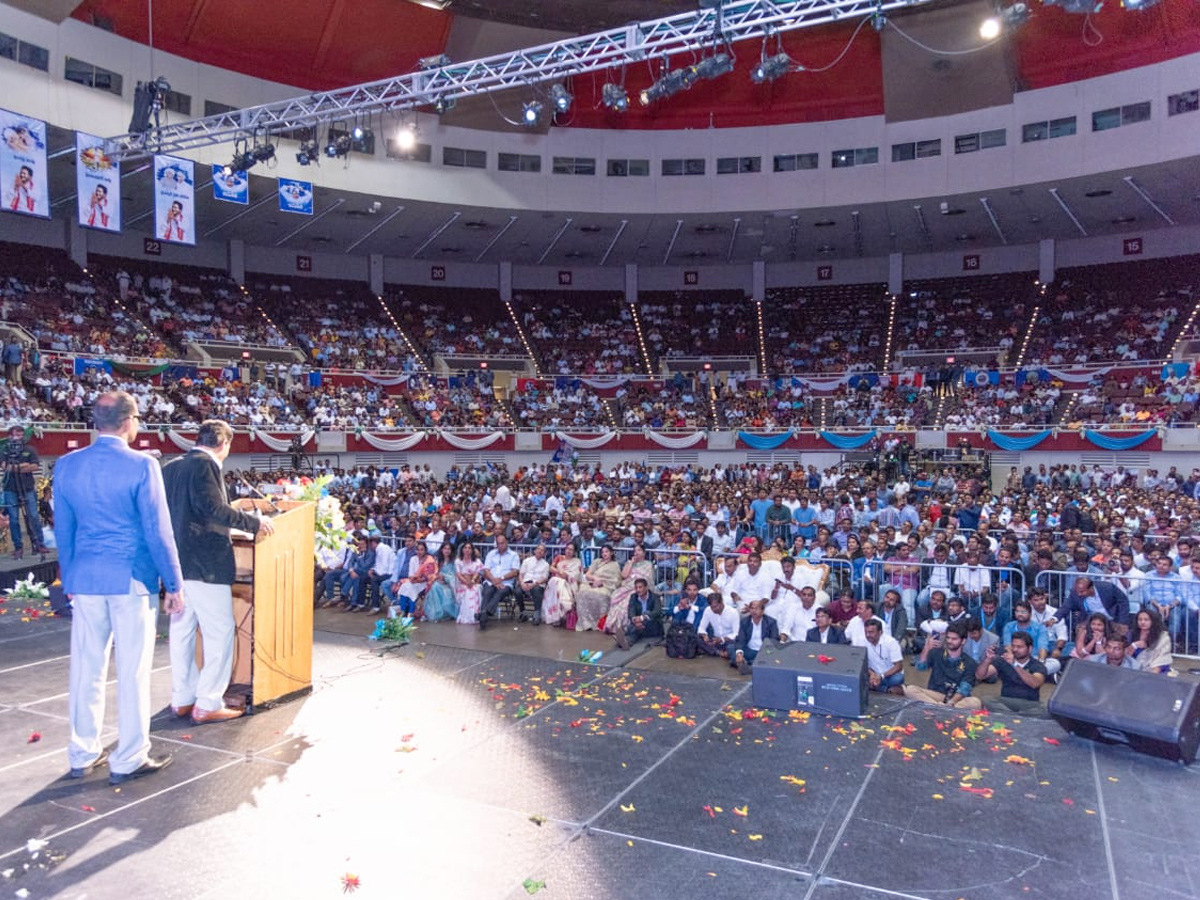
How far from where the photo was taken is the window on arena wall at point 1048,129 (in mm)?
25062

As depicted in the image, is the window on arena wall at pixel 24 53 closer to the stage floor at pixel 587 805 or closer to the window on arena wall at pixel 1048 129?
the stage floor at pixel 587 805

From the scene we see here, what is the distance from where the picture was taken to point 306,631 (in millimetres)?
6199

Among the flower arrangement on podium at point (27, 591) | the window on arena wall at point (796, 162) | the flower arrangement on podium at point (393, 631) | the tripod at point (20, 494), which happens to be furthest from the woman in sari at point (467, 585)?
the window on arena wall at point (796, 162)

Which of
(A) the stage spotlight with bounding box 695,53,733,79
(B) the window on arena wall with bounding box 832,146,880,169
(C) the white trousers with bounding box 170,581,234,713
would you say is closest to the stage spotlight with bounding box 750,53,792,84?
(A) the stage spotlight with bounding box 695,53,733,79

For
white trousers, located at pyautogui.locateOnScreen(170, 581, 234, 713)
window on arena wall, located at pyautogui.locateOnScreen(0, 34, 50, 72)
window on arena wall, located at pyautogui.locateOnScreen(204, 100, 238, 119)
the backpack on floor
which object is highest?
window on arena wall, located at pyautogui.locateOnScreen(204, 100, 238, 119)

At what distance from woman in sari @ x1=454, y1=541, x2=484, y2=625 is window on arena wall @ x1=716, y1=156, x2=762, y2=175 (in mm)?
22907

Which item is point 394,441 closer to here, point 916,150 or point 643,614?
point 643,614

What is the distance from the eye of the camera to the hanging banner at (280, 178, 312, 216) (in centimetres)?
2147

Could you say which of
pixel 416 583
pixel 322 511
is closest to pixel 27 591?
pixel 416 583

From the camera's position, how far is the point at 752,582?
30.8ft

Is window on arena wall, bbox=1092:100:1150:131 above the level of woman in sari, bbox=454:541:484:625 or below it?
above

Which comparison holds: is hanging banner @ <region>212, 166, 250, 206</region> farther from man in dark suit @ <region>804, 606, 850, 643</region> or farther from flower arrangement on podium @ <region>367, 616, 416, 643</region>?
man in dark suit @ <region>804, 606, 850, 643</region>

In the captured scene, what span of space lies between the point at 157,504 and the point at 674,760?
10.8 ft

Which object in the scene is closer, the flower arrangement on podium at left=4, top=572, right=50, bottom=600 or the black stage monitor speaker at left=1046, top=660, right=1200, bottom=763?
the black stage monitor speaker at left=1046, top=660, right=1200, bottom=763
